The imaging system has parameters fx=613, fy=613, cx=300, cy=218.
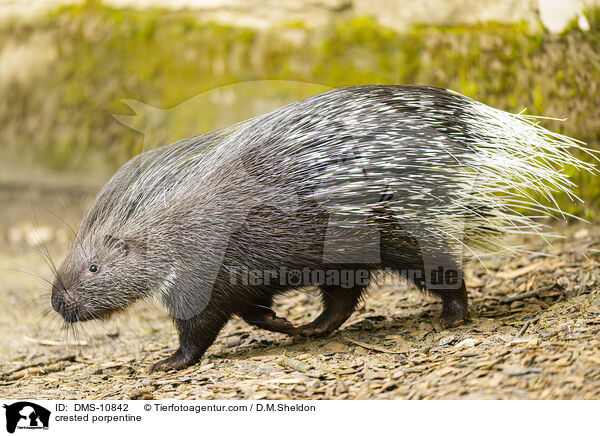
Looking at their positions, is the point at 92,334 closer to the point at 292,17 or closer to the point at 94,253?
the point at 94,253

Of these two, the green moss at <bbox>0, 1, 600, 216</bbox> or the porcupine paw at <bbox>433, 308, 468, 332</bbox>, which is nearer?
the porcupine paw at <bbox>433, 308, 468, 332</bbox>

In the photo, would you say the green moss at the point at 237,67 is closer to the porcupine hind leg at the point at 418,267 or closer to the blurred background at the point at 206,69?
the blurred background at the point at 206,69

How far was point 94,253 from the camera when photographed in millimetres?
3023

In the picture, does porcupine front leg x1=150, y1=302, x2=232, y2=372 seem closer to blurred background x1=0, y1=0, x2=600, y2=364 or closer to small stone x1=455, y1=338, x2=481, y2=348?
small stone x1=455, y1=338, x2=481, y2=348

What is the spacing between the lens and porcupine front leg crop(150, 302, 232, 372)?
293 cm

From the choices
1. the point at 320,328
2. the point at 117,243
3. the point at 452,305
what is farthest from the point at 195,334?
the point at 452,305

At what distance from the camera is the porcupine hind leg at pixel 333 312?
3.25m

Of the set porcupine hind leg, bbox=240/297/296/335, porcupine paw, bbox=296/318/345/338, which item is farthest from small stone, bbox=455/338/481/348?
porcupine hind leg, bbox=240/297/296/335

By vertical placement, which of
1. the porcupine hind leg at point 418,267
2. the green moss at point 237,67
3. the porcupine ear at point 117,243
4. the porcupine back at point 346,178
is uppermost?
the green moss at point 237,67

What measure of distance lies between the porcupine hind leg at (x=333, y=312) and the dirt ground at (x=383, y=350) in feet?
0.22

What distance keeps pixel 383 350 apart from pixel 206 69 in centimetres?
356
